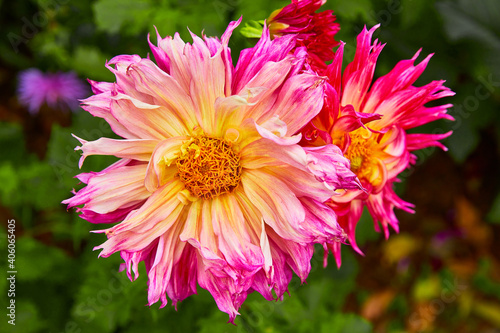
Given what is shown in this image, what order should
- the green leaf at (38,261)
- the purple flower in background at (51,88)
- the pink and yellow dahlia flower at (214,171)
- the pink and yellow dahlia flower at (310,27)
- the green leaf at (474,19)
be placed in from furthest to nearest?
the purple flower in background at (51,88), the green leaf at (38,261), the green leaf at (474,19), the pink and yellow dahlia flower at (310,27), the pink and yellow dahlia flower at (214,171)

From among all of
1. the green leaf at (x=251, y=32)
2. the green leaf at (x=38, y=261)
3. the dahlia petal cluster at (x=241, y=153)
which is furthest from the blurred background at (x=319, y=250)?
the dahlia petal cluster at (x=241, y=153)

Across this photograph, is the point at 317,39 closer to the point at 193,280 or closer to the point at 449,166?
the point at 193,280

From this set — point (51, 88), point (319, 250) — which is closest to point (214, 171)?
point (319, 250)

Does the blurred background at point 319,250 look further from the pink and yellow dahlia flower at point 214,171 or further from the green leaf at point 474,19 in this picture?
the pink and yellow dahlia flower at point 214,171

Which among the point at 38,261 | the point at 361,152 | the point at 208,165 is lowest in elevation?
the point at 38,261

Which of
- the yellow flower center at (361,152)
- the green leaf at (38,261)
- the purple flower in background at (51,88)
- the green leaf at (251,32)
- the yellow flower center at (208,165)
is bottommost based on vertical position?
the green leaf at (38,261)

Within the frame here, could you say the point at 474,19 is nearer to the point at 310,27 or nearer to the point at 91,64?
the point at 310,27
